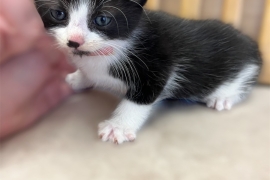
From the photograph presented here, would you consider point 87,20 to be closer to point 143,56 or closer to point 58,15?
point 58,15

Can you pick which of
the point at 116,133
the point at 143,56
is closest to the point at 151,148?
the point at 116,133

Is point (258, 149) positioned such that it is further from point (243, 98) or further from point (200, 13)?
point (200, 13)

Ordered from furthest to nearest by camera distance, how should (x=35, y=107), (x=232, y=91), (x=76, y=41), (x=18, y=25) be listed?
(x=232, y=91)
(x=35, y=107)
(x=18, y=25)
(x=76, y=41)

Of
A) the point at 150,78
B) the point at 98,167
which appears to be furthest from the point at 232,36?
the point at 98,167

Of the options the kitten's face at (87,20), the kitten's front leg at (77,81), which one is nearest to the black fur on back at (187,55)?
the kitten's face at (87,20)

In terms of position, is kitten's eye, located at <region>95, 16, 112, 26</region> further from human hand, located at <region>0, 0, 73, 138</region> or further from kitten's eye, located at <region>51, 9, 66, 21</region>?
human hand, located at <region>0, 0, 73, 138</region>

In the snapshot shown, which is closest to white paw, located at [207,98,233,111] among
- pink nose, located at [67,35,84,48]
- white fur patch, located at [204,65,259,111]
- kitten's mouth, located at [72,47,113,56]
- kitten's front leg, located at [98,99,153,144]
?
white fur patch, located at [204,65,259,111]
